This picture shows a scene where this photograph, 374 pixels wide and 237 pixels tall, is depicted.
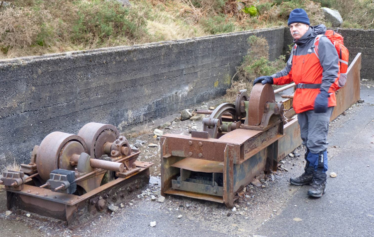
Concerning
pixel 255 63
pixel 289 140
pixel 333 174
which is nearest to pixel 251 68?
pixel 255 63

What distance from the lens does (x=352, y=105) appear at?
10.2 metres

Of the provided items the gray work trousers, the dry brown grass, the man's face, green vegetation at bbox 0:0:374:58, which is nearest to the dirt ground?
the gray work trousers

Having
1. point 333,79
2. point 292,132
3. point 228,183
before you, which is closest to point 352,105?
point 292,132

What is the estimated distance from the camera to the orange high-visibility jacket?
477cm

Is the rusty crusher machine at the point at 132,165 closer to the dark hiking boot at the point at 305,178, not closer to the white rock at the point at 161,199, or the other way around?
the white rock at the point at 161,199

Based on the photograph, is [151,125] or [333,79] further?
[151,125]

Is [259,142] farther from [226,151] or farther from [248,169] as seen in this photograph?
[226,151]

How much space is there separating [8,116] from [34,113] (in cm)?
43

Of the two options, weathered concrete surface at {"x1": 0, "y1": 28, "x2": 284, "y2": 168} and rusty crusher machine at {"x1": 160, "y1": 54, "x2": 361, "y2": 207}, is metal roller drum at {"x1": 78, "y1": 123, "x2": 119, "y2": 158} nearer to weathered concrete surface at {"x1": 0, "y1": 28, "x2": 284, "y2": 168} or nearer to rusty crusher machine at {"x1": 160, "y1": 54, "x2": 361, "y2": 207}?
rusty crusher machine at {"x1": 160, "y1": 54, "x2": 361, "y2": 207}

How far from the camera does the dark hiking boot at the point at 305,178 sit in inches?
216

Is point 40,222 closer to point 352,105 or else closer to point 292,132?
point 292,132

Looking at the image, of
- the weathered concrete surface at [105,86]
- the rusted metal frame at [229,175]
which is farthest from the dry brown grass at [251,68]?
the rusted metal frame at [229,175]

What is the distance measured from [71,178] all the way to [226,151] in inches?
65.8

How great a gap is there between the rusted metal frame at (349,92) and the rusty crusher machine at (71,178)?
18.2 ft
